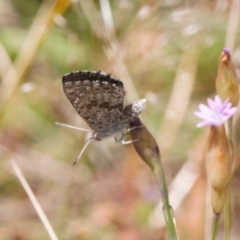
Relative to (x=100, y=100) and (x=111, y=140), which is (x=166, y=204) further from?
(x=111, y=140)

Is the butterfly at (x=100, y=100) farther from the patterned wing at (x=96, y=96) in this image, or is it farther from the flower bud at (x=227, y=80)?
the flower bud at (x=227, y=80)

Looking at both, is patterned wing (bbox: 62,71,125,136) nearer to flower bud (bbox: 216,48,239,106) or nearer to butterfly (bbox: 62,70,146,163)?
butterfly (bbox: 62,70,146,163)

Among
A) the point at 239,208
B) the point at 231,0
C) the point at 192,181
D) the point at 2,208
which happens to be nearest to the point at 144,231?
the point at 192,181

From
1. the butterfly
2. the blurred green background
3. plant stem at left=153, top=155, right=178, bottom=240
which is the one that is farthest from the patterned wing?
the blurred green background

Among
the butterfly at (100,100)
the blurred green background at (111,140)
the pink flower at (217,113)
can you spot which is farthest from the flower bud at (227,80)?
the blurred green background at (111,140)

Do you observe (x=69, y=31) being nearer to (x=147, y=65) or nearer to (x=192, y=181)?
(x=147, y=65)
